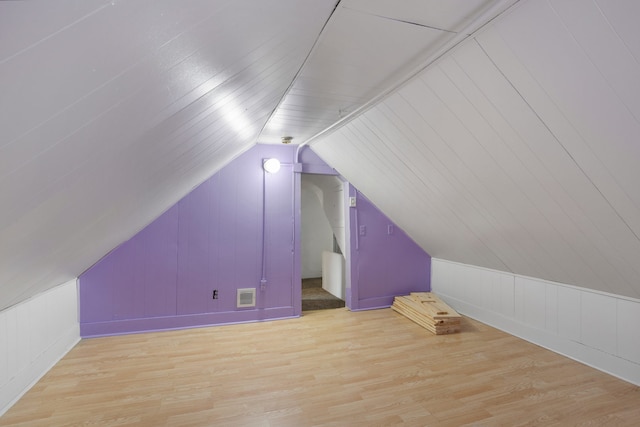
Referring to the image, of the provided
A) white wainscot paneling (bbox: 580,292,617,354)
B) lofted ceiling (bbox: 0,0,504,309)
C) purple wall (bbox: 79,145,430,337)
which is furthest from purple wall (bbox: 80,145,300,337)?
white wainscot paneling (bbox: 580,292,617,354)

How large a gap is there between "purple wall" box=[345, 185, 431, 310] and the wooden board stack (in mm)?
263

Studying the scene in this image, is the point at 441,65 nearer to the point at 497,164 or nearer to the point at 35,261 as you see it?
the point at 497,164

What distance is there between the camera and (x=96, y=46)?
664mm

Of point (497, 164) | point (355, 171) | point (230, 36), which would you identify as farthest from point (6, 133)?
point (355, 171)

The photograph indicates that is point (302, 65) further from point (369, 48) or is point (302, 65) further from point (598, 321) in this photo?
point (598, 321)

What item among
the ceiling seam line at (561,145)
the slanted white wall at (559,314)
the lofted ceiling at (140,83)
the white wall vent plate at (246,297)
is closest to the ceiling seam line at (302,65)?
the lofted ceiling at (140,83)

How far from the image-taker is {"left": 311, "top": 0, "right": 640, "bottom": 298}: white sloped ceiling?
1494 mm

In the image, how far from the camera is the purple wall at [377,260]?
15.3 ft

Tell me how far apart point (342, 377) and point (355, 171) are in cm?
249

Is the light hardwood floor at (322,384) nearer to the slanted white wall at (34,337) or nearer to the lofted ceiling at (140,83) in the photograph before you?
the slanted white wall at (34,337)

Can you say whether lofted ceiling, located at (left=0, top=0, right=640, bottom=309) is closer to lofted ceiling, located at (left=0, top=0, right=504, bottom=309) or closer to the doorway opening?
lofted ceiling, located at (left=0, top=0, right=504, bottom=309)

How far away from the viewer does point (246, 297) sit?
4172 mm

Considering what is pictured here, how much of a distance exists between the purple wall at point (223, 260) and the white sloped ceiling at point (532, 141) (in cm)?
111

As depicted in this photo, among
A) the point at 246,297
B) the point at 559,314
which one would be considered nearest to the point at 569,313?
the point at 559,314
